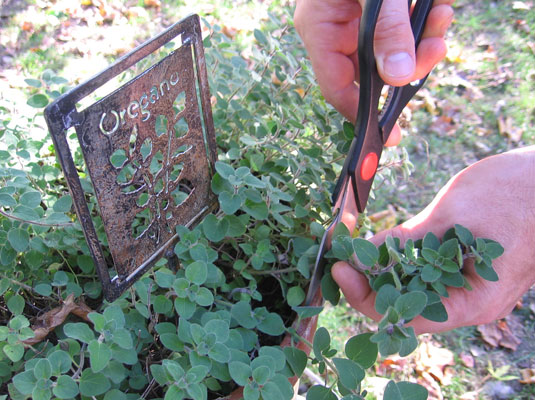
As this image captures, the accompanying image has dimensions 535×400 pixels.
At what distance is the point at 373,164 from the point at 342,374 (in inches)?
19.5

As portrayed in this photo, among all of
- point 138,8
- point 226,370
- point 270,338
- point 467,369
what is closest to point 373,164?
point 270,338


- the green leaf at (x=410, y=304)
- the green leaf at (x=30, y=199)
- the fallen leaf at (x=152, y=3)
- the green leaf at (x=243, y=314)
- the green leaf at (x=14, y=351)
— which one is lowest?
the fallen leaf at (x=152, y=3)

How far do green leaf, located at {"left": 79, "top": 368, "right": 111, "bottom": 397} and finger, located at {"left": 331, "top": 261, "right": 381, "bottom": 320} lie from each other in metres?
0.44

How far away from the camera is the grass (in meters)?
2.44

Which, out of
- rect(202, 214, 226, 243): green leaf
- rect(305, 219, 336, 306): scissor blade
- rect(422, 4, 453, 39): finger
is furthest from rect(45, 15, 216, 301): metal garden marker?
rect(422, 4, 453, 39): finger

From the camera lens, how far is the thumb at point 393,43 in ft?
3.20

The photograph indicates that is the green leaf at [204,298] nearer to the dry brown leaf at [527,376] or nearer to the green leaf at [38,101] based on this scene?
the green leaf at [38,101]

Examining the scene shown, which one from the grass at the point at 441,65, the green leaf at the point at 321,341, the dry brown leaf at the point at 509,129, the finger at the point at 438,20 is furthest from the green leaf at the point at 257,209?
the dry brown leaf at the point at 509,129

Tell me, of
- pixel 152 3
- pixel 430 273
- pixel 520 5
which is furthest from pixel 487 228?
pixel 520 5

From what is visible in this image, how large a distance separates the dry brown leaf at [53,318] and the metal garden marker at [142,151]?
89 mm

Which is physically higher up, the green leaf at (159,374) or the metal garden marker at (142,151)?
the metal garden marker at (142,151)

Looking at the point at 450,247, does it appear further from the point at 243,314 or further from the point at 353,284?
the point at 243,314

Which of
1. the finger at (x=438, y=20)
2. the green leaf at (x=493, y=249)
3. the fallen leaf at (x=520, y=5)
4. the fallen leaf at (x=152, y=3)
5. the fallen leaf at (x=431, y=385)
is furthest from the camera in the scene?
the fallen leaf at (x=520, y=5)

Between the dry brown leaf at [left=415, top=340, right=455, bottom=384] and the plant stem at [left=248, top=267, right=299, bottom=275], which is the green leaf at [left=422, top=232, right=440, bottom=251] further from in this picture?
the dry brown leaf at [left=415, top=340, right=455, bottom=384]
